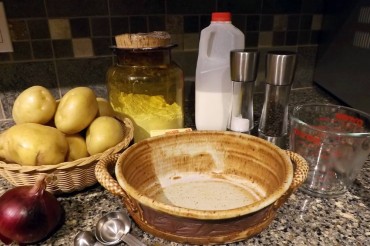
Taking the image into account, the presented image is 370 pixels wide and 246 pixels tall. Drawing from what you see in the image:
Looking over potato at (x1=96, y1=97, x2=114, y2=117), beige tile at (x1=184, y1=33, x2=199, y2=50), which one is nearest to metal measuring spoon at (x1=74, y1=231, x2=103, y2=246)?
potato at (x1=96, y1=97, x2=114, y2=117)

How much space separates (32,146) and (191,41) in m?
0.54

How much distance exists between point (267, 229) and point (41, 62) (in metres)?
0.67

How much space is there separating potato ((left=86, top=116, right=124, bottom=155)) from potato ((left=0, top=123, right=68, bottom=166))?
50 mm

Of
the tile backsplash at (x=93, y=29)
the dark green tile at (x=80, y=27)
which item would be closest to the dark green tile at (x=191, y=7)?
the tile backsplash at (x=93, y=29)

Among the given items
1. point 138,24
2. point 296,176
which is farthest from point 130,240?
point 138,24

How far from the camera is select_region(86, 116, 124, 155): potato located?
0.50 m

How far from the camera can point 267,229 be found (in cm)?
43

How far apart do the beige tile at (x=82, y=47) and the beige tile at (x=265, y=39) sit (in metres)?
0.49

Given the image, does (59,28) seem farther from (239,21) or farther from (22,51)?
(239,21)

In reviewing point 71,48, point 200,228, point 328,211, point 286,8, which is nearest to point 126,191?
point 200,228

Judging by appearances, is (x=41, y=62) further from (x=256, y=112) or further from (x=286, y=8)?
(x=286, y=8)

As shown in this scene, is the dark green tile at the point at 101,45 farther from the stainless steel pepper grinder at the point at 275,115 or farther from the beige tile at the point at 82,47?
the stainless steel pepper grinder at the point at 275,115

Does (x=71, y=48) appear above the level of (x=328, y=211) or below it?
above

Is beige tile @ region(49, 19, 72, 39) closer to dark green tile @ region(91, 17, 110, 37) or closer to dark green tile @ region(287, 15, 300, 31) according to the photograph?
dark green tile @ region(91, 17, 110, 37)
